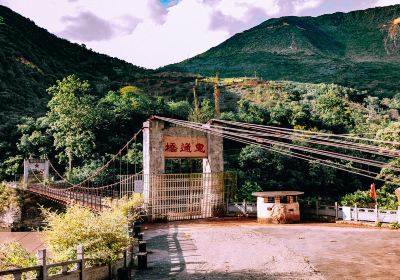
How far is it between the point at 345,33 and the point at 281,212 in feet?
454

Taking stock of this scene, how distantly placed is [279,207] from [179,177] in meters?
4.95

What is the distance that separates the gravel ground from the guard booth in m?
2.54

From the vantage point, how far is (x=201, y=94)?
222 ft

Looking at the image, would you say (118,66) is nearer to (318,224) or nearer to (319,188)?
(319,188)

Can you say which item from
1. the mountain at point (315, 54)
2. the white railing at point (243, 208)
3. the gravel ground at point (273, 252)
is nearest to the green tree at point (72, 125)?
the white railing at point (243, 208)

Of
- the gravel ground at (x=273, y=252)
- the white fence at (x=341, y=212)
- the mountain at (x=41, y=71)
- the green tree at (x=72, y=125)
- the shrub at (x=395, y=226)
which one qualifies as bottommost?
the gravel ground at (x=273, y=252)

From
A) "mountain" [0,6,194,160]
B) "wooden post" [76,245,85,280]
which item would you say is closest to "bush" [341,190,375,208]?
"wooden post" [76,245,85,280]

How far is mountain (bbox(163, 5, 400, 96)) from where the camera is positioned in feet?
279

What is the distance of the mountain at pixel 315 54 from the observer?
279ft

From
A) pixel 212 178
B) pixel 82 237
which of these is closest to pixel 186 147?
pixel 212 178

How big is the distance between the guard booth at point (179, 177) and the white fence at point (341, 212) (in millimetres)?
976

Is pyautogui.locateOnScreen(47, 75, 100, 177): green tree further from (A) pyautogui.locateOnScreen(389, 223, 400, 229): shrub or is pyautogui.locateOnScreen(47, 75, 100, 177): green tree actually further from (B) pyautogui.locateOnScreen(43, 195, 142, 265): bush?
(B) pyautogui.locateOnScreen(43, 195, 142, 265): bush

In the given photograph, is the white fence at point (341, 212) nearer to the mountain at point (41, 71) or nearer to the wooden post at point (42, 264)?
the wooden post at point (42, 264)

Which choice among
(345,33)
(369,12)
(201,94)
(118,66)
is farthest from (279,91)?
(369,12)
